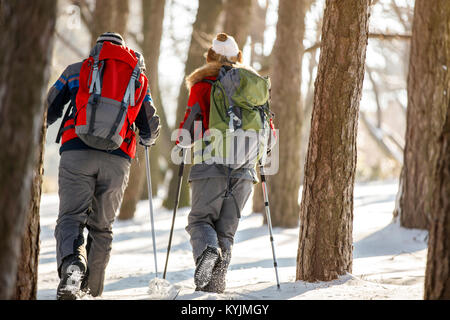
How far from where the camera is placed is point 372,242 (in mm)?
7438

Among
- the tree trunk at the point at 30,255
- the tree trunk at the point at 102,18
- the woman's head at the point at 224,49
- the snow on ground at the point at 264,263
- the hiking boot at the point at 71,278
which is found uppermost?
the tree trunk at the point at 102,18

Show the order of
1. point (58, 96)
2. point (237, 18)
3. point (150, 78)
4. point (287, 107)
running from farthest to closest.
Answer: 1. point (150, 78)
2. point (237, 18)
3. point (287, 107)
4. point (58, 96)

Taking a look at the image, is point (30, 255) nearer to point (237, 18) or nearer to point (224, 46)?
point (224, 46)

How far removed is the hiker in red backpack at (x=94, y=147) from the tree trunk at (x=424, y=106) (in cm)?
460

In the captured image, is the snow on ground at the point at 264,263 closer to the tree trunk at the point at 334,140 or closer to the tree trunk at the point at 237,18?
the tree trunk at the point at 334,140

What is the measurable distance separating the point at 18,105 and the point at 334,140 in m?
2.71

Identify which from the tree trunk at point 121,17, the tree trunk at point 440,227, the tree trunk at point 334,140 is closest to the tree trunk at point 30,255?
the tree trunk at point 440,227

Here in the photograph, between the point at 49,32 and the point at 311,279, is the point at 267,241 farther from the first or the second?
the point at 49,32

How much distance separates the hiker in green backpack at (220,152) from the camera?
4.30 meters

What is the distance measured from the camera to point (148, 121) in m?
4.49

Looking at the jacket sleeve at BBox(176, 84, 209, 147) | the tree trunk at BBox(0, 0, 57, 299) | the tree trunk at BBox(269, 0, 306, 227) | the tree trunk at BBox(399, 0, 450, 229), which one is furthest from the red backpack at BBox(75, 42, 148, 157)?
the tree trunk at BBox(269, 0, 306, 227)

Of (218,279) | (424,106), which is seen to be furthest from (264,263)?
(424,106)

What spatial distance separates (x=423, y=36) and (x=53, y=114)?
5243 mm
